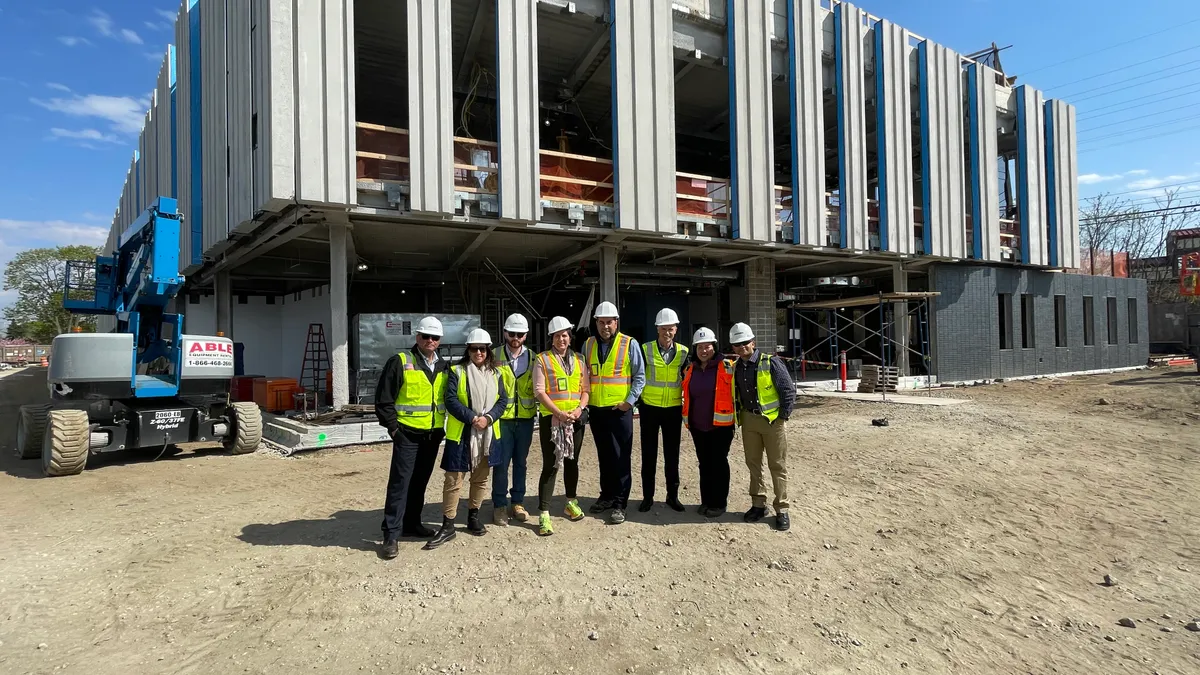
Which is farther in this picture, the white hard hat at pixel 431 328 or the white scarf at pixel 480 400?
the white scarf at pixel 480 400

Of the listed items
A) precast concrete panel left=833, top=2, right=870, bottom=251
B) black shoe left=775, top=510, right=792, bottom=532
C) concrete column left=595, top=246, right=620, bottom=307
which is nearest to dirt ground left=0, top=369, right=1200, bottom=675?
black shoe left=775, top=510, right=792, bottom=532

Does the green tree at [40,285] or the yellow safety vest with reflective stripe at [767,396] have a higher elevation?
the green tree at [40,285]

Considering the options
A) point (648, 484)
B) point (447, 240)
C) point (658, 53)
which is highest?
point (658, 53)

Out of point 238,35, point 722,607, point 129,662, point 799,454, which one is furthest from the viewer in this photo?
point 238,35

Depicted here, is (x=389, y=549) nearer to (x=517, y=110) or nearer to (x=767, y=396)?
(x=767, y=396)

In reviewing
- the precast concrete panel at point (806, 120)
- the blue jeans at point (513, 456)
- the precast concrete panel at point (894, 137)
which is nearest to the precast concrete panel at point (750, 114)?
the precast concrete panel at point (806, 120)

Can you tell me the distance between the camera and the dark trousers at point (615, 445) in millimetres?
5465

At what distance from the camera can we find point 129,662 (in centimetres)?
322

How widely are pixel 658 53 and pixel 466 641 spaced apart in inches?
461

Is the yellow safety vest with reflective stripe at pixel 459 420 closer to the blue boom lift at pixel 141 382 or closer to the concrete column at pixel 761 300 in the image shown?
the blue boom lift at pixel 141 382

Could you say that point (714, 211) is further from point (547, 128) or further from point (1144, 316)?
point (1144, 316)

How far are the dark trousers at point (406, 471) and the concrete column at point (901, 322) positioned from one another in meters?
15.9

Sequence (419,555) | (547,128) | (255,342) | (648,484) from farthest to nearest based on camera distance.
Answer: (255,342)
(547,128)
(648,484)
(419,555)

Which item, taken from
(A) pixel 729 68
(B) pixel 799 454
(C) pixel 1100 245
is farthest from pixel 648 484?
(C) pixel 1100 245
